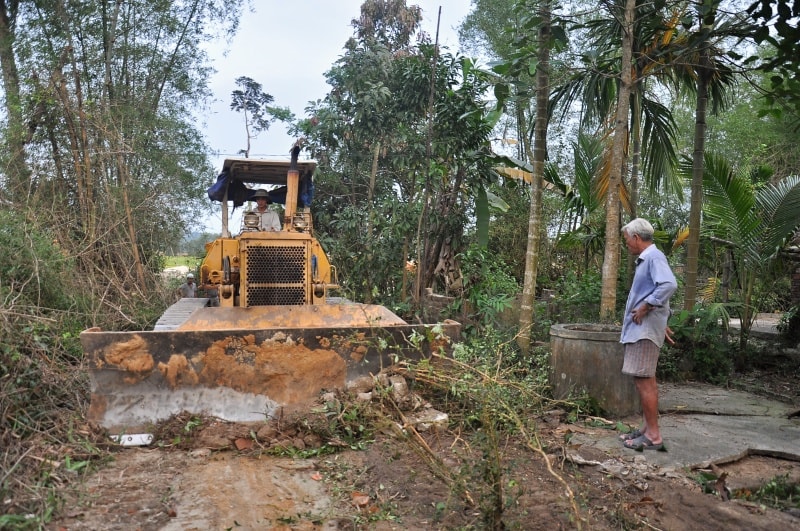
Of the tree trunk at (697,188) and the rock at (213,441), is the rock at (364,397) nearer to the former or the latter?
the rock at (213,441)

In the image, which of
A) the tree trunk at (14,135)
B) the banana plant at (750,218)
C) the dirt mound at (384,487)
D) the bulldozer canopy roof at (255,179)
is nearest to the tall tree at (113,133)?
the tree trunk at (14,135)

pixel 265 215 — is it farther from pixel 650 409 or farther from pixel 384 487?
pixel 650 409

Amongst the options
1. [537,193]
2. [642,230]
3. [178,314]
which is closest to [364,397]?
[178,314]

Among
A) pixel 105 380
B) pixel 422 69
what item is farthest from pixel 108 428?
pixel 422 69

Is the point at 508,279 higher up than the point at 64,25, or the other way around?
the point at 64,25

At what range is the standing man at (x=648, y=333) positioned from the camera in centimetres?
498

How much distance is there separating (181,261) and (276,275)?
7420mm

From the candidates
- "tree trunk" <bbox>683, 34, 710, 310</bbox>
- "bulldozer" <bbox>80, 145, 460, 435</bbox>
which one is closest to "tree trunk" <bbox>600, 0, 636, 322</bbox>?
"tree trunk" <bbox>683, 34, 710, 310</bbox>

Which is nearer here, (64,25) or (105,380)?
(105,380)

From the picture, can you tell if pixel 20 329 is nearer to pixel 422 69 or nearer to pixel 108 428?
pixel 108 428

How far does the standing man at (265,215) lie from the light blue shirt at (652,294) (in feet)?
12.9

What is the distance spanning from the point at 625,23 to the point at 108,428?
6310mm

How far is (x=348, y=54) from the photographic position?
10766 mm

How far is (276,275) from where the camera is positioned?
636 cm
